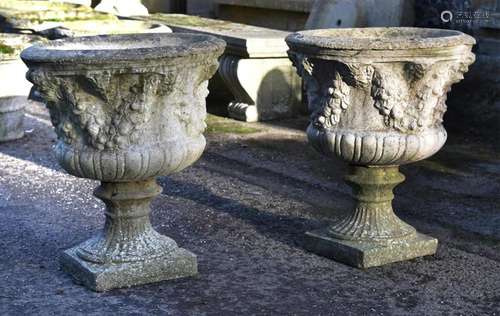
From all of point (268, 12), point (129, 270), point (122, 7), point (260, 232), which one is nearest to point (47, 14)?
point (122, 7)

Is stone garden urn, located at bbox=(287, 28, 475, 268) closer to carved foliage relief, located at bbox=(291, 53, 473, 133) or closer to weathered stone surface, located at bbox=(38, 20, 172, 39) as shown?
Result: carved foliage relief, located at bbox=(291, 53, 473, 133)

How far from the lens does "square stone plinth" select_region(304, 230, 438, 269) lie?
498 centimetres

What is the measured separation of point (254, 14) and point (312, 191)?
19.5 ft

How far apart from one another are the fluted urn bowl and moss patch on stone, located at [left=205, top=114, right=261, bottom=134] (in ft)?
10.7

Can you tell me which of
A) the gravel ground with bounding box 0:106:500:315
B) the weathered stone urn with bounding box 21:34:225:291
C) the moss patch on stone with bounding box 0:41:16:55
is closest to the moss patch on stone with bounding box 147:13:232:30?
the gravel ground with bounding box 0:106:500:315

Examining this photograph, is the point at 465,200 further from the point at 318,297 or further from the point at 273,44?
the point at 273,44

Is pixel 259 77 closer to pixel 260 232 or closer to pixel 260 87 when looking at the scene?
pixel 260 87

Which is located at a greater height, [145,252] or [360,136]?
[360,136]

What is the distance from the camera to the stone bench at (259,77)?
8539 millimetres

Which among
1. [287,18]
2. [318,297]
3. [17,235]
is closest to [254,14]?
[287,18]

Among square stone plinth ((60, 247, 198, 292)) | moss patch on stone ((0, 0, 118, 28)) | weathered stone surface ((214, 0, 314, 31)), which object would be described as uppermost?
moss patch on stone ((0, 0, 118, 28))

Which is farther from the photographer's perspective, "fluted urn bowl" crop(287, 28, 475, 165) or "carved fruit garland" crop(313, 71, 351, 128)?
"carved fruit garland" crop(313, 71, 351, 128)

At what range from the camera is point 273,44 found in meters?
8.58

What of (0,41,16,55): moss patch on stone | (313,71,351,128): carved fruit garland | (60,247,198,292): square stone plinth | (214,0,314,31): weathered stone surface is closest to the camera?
(60,247,198,292): square stone plinth
